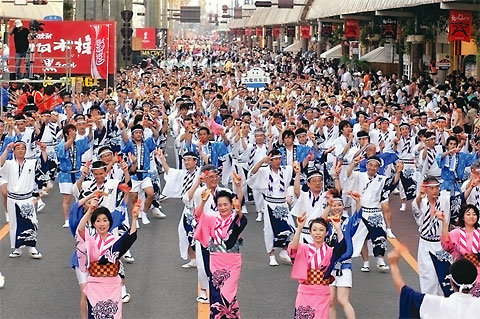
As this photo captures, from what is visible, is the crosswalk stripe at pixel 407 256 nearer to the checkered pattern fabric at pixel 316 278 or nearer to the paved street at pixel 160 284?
the paved street at pixel 160 284

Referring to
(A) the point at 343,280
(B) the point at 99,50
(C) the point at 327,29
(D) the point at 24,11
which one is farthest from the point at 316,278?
(C) the point at 327,29

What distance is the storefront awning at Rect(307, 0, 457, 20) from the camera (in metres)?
27.3

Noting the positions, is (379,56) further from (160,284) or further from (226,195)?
(226,195)

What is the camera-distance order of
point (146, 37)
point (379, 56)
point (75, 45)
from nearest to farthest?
point (75, 45) < point (379, 56) < point (146, 37)

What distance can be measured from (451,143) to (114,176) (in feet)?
17.0

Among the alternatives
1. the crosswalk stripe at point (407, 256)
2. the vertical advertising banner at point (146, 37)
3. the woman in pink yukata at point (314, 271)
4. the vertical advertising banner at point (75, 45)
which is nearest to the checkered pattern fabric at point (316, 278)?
the woman in pink yukata at point (314, 271)

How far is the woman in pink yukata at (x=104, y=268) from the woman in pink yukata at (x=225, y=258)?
3.28 feet

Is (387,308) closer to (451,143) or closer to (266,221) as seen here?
(266,221)

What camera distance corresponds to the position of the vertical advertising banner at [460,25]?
25.4 meters

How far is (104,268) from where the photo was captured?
8375 millimetres

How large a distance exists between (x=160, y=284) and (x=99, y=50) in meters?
16.9

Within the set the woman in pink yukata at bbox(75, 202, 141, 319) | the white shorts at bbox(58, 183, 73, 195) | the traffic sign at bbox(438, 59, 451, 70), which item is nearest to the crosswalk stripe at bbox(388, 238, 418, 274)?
the white shorts at bbox(58, 183, 73, 195)

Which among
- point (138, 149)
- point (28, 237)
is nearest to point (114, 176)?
point (28, 237)

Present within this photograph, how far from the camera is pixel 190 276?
39.9 ft
